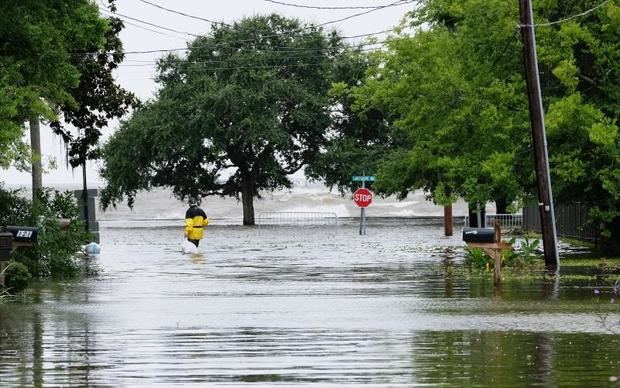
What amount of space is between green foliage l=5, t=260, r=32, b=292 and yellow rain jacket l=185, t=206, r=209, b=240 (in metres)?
15.4

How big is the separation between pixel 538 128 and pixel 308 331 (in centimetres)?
1570

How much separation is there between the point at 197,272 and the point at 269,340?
1691 cm

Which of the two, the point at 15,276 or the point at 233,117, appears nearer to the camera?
the point at 15,276

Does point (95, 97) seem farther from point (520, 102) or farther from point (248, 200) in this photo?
point (248, 200)

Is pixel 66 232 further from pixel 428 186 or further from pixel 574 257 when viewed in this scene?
pixel 428 186

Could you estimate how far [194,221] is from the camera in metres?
42.6

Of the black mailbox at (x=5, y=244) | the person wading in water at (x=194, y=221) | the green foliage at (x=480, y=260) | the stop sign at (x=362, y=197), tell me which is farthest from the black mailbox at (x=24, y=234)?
the stop sign at (x=362, y=197)

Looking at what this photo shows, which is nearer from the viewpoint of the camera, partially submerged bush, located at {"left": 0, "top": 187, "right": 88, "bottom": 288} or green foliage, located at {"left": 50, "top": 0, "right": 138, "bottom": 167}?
partially submerged bush, located at {"left": 0, "top": 187, "right": 88, "bottom": 288}

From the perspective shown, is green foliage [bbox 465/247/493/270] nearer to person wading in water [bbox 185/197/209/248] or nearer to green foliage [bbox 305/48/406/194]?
person wading in water [bbox 185/197/209/248]

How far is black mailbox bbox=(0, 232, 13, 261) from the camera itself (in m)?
24.1

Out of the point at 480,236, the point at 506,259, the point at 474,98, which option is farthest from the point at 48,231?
the point at 474,98

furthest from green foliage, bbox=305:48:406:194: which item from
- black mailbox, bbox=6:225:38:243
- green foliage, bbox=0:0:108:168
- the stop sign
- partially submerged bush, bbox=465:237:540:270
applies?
black mailbox, bbox=6:225:38:243

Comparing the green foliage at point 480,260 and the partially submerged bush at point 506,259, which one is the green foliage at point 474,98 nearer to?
the partially submerged bush at point 506,259

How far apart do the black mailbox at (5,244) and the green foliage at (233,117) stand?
196ft
